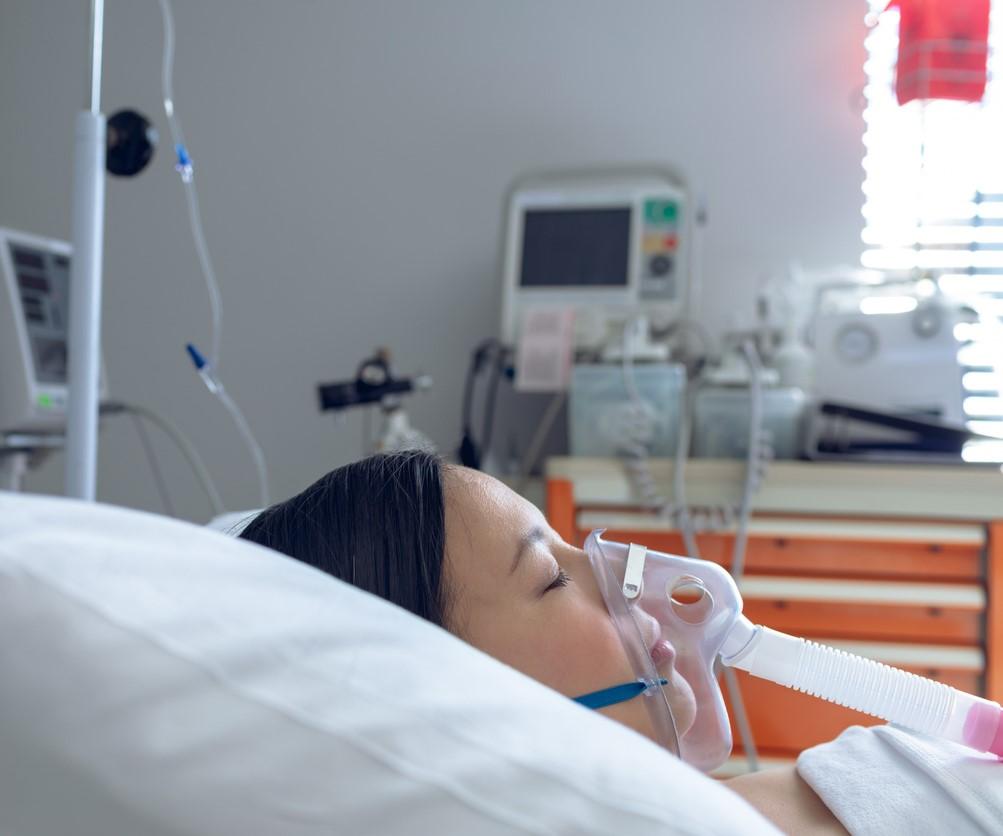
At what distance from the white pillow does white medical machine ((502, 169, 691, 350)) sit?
1.67 meters

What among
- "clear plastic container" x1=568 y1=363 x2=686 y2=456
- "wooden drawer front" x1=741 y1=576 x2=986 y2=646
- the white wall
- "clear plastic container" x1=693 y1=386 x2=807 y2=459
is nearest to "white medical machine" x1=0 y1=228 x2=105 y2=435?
the white wall

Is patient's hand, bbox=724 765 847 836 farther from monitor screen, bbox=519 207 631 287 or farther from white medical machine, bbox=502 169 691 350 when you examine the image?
monitor screen, bbox=519 207 631 287

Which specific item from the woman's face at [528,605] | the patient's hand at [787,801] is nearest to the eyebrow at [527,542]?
the woman's face at [528,605]

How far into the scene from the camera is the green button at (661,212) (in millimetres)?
2184

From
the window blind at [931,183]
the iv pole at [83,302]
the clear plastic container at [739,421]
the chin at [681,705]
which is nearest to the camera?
the chin at [681,705]

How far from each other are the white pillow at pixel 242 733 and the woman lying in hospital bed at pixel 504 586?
11.2 inches

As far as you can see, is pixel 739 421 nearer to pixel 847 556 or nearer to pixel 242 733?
pixel 847 556

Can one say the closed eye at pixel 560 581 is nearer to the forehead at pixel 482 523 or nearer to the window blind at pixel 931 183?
the forehead at pixel 482 523

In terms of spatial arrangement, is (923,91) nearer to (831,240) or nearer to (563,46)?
(831,240)

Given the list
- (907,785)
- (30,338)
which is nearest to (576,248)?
(30,338)

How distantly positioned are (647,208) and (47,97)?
71.3 inches

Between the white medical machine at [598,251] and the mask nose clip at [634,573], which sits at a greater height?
the white medical machine at [598,251]

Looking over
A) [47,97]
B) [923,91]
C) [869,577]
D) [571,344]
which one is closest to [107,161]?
[571,344]

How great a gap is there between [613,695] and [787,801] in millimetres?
184
